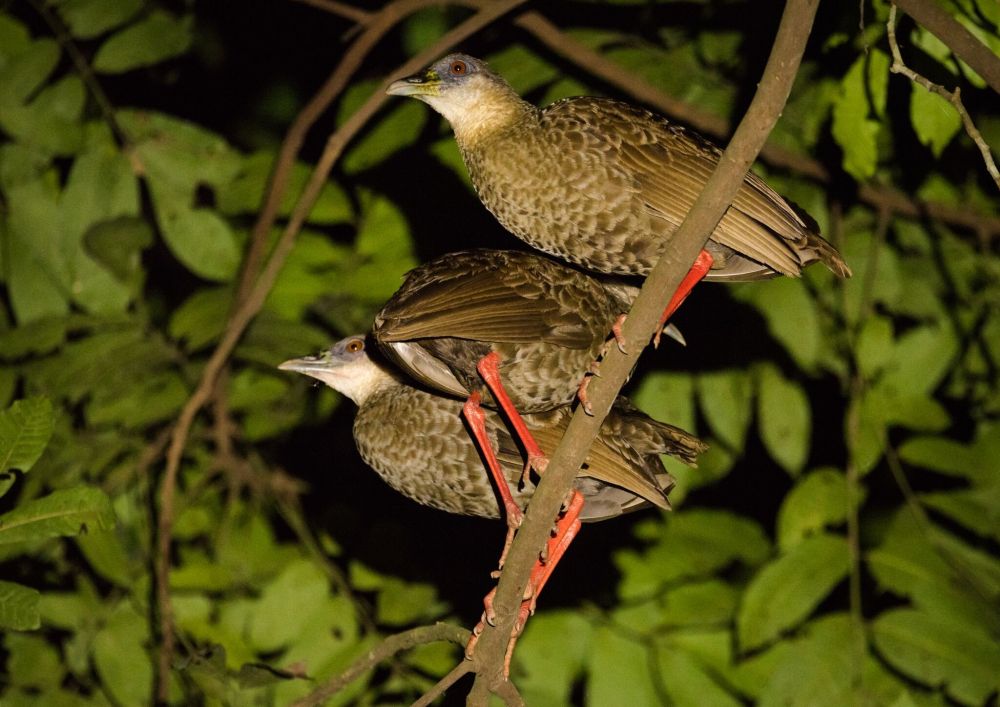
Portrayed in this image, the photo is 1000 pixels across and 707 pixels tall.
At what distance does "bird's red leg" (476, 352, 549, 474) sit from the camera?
2721 mm

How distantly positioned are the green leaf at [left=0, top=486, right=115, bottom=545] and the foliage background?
962 mm

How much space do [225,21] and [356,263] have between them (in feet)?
8.68

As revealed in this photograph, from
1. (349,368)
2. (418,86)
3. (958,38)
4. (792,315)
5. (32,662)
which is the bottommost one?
(32,662)

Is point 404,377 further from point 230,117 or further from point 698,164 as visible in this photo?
point 230,117

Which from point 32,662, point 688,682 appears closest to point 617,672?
point 688,682

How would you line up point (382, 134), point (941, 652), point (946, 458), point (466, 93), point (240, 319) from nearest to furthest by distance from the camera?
point (466, 93), point (941, 652), point (240, 319), point (946, 458), point (382, 134)

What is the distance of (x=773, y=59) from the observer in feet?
6.48

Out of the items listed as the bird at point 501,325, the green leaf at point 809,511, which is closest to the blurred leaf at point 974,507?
the green leaf at point 809,511

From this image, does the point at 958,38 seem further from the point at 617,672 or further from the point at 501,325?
the point at 617,672

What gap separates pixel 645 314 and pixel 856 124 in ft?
4.06

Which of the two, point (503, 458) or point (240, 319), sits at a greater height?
point (503, 458)

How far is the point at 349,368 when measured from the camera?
3428mm

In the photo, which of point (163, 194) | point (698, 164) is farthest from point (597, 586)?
point (163, 194)

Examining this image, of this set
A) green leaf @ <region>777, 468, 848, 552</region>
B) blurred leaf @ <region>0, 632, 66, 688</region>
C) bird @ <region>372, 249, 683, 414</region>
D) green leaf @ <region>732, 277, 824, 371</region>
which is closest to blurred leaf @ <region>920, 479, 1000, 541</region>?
green leaf @ <region>777, 468, 848, 552</region>
